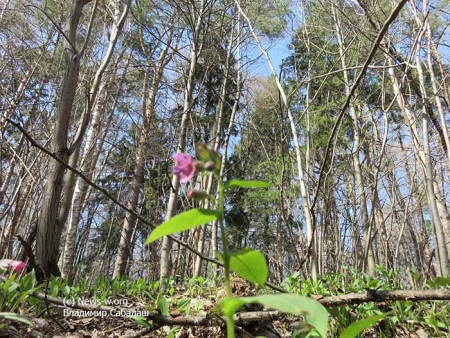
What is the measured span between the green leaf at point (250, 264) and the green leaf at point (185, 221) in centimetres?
7

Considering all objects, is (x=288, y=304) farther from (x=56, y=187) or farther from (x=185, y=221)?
(x=56, y=187)

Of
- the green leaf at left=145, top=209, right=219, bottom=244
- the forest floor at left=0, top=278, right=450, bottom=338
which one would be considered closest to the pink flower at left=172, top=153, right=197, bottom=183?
the green leaf at left=145, top=209, right=219, bottom=244

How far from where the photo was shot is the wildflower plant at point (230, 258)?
369mm

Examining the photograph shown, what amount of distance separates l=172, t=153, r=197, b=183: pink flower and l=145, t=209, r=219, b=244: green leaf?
11 centimetres

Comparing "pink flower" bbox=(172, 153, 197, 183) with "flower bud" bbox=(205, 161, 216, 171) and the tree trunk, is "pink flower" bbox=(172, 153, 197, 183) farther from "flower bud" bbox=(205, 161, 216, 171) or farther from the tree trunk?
the tree trunk

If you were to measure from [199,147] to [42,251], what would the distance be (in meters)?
2.32

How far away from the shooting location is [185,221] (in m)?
0.43

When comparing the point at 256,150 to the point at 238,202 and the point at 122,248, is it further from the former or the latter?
the point at 122,248

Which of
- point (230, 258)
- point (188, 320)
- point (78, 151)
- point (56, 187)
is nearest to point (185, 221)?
point (230, 258)

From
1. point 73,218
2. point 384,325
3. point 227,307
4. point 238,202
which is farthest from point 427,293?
point 238,202

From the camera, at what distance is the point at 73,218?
592 cm

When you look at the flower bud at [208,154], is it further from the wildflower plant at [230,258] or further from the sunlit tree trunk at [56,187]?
Result: the sunlit tree trunk at [56,187]

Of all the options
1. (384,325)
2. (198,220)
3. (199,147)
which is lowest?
(384,325)

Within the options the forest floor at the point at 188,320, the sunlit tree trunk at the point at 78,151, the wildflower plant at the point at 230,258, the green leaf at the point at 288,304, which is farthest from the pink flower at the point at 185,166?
the sunlit tree trunk at the point at 78,151
